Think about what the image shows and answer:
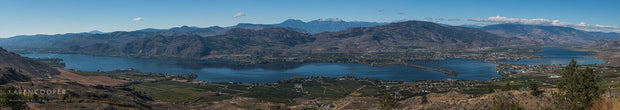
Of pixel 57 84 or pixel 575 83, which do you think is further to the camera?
pixel 57 84

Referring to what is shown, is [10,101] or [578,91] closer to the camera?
[578,91]

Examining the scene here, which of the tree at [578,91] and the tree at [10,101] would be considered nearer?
the tree at [578,91]

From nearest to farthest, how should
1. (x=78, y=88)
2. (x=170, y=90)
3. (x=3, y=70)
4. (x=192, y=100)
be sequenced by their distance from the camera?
(x=78, y=88), (x=3, y=70), (x=192, y=100), (x=170, y=90)

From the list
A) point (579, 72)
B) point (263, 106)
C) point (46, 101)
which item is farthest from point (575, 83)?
point (46, 101)

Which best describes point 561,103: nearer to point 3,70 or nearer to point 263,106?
point 263,106

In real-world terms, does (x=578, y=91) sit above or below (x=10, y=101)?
above

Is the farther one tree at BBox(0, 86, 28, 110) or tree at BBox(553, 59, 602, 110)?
tree at BBox(0, 86, 28, 110)

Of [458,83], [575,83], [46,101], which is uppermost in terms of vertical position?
[575,83]

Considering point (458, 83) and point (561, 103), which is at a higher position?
point (561, 103)
